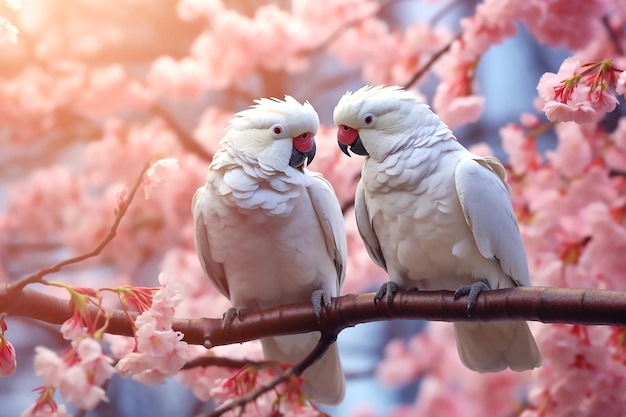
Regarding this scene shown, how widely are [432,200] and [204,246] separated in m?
0.37

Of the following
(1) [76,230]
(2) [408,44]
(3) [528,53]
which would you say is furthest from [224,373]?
(3) [528,53]

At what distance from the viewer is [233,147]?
3.19ft

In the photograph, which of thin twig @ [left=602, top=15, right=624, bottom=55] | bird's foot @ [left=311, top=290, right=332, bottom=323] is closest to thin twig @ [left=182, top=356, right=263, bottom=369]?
bird's foot @ [left=311, top=290, right=332, bottom=323]

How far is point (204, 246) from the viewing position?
105 cm

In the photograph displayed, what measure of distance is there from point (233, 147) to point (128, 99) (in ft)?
2.93

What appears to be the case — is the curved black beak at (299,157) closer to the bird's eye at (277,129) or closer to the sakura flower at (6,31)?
the bird's eye at (277,129)

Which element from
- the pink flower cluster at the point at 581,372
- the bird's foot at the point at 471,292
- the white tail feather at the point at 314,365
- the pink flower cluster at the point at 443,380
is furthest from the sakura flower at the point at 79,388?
the pink flower cluster at the point at 443,380

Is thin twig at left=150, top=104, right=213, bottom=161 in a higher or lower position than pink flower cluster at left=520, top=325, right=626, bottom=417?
higher

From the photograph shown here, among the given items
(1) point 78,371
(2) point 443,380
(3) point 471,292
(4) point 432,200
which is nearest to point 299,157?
(4) point 432,200

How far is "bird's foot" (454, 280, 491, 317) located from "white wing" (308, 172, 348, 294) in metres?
0.21

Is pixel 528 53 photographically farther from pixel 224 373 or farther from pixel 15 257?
Answer: pixel 15 257

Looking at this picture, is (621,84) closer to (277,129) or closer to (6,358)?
(277,129)

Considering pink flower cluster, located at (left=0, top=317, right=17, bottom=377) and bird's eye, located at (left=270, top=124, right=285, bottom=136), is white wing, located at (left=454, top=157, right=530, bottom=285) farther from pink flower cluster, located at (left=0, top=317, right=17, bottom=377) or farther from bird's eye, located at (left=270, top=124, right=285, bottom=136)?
pink flower cluster, located at (left=0, top=317, right=17, bottom=377)

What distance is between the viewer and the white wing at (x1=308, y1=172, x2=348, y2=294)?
3.29ft
